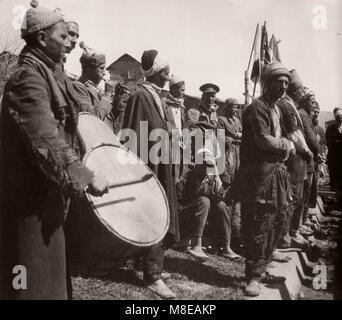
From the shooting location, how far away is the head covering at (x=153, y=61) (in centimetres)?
496

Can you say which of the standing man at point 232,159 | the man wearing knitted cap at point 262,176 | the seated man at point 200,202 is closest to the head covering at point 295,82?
the standing man at point 232,159

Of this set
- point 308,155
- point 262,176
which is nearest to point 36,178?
point 262,176

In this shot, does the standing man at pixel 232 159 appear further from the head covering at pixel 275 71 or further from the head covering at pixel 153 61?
the head covering at pixel 153 61

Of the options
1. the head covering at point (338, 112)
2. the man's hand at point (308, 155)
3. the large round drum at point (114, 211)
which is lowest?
the head covering at point (338, 112)

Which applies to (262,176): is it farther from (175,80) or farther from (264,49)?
(264,49)

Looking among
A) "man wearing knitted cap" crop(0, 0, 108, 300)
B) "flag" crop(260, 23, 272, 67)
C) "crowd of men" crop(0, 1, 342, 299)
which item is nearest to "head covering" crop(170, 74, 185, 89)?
"crowd of men" crop(0, 1, 342, 299)

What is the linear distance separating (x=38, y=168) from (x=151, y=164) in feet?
6.46

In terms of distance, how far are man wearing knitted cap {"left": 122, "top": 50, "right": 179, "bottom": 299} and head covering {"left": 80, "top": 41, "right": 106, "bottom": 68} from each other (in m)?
0.47

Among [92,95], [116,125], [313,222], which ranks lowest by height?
[313,222]

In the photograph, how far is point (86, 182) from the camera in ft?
10.2

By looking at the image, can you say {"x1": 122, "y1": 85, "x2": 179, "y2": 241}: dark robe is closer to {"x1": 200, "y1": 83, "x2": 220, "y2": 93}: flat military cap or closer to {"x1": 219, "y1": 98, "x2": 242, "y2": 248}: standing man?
{"x1": 219, "y1": 98, "x2": 242, "y2": 248}: standing man
